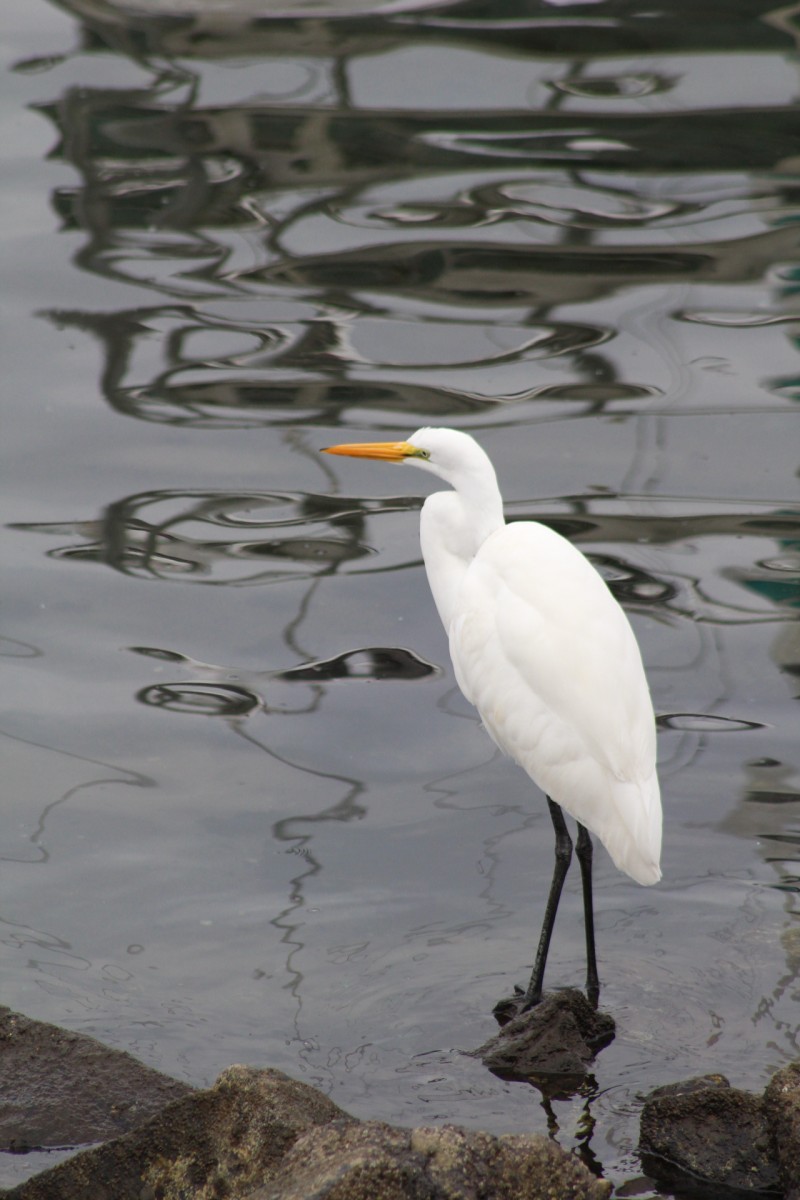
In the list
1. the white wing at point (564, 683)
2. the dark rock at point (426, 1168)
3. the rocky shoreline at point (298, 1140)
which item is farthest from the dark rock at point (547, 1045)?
the dark rock at point (426, 1168)

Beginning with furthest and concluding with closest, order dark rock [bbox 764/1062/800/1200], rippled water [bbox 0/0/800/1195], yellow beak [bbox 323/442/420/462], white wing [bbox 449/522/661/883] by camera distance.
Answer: yellow beak [bbox 323/442/420/462], rippled water [bbox 0/0/800/1195], white wing [bbox 449/522/661/883], dark rock [bbox 764/1062/800/1200]

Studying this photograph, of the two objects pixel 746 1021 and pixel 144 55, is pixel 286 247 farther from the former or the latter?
pixel 746 1021

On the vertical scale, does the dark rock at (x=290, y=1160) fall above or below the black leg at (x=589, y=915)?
above

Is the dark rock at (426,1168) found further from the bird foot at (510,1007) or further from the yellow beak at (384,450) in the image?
the yellow beak at (384,450)

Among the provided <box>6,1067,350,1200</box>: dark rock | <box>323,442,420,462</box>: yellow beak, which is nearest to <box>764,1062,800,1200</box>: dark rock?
<box>6,1067,350,1200</box>: dark rock

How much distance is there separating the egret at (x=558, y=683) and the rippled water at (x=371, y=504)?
17.2 inches

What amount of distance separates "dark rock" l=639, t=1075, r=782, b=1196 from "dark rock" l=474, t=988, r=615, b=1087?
0.41 m

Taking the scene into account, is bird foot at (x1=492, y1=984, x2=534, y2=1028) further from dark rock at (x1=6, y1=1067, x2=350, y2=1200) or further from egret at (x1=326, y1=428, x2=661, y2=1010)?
dark rock at (x1=6, y1=1067, x2=350, y2=1200)

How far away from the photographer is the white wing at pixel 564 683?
3.84 meters

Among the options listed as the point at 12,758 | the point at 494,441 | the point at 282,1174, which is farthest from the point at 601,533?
the point at 282,1174

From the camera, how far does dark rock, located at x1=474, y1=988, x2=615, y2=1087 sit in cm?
373

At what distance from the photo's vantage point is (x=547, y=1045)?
3.75 meters

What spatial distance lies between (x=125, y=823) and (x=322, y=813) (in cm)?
56

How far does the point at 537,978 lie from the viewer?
3.97 meters
